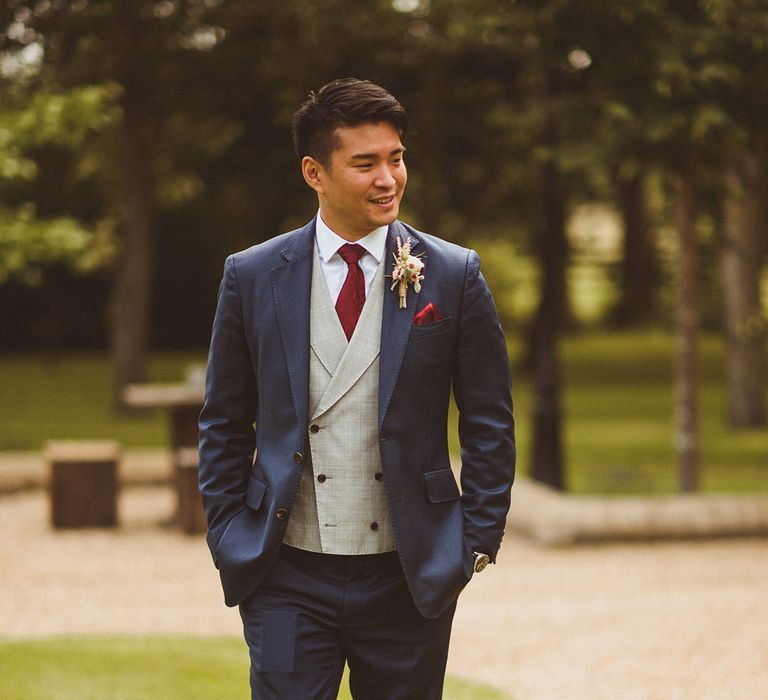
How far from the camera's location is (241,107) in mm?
21391

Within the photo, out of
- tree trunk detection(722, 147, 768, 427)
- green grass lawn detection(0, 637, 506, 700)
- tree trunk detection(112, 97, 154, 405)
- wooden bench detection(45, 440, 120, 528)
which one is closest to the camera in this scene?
green grass lawn detection(0, 637, 506, 700)

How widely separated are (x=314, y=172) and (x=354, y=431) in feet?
2.09

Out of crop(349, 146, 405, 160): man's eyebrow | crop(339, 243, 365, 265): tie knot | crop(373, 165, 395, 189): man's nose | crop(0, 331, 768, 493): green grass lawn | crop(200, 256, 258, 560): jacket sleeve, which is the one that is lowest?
crop(0, 331, 768, 493): green grass lawn

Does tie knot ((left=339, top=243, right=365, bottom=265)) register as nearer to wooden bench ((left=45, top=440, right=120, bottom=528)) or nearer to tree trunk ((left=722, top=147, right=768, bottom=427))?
wooden bench ((left=45, top=440, right=120, bottom=528))

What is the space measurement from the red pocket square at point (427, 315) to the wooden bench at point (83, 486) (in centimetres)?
807

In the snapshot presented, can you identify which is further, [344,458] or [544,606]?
[544,606]

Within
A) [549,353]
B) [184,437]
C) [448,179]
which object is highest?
[448,179]

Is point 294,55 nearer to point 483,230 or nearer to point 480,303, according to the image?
point 483,230

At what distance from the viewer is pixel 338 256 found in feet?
10.8

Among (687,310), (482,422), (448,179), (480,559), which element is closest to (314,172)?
(482,422)

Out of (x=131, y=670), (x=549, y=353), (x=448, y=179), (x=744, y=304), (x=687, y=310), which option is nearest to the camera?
(x=131, y=670)

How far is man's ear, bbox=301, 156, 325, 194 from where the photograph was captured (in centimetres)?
321

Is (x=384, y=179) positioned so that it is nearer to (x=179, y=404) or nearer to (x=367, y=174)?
(x=367, y=174)

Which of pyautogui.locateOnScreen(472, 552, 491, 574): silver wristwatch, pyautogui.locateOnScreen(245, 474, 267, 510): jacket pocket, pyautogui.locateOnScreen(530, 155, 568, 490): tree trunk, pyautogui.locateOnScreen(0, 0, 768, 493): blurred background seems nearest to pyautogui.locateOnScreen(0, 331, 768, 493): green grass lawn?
pyautogui.locateOnScreen(0, 0, 768, 493): blurred background
